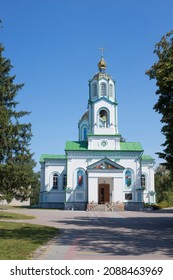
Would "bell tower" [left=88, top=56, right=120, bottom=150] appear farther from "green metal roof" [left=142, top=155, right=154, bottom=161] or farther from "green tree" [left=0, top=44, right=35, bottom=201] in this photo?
"green tree" [left=0, top=44, right=35, bottom=201]

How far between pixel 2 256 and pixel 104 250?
309 centimetres

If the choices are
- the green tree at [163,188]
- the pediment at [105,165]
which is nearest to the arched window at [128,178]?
the pediment at [105,165]

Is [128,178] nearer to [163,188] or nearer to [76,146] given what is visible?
[76,146]

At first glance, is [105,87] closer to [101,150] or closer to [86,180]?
[101,150]

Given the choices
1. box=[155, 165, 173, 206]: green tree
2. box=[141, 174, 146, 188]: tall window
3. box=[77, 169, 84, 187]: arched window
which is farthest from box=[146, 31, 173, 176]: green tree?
box=[155, 165, 173, 206]: green tree

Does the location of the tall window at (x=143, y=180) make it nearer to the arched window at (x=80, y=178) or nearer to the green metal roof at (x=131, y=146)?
the green metal roof at (x=131, y=146)

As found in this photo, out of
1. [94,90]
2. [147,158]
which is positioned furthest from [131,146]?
[94,90]

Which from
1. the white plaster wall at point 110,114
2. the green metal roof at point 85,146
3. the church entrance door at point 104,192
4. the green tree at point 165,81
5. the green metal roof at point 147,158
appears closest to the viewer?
the green tree at point 165,81

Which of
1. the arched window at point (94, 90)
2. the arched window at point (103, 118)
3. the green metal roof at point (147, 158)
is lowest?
the green metal roof at point (147, 158)

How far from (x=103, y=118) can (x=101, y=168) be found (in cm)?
885

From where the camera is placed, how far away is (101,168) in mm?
42250

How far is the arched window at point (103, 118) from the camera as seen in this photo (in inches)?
1845

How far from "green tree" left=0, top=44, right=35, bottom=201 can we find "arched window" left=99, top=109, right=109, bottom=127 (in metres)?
22.5

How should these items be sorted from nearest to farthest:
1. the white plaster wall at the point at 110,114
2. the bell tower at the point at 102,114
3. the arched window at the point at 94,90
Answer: the bell tower at the point at 102,114
the white plaster wall at the point at 110,114
the arched window at the point at 94,90
